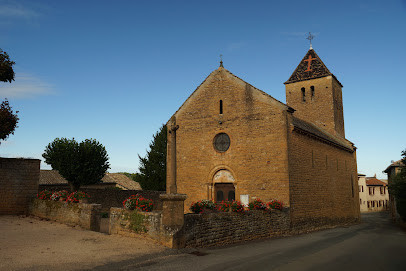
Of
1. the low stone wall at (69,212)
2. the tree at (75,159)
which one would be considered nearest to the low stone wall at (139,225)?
the low stone wall at (69,212)

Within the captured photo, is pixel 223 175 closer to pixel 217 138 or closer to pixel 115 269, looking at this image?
pixel 217 138

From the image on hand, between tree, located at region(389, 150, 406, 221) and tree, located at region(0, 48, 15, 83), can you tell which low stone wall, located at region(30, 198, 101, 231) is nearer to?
tree, located at region(0, 48, 15, 83)

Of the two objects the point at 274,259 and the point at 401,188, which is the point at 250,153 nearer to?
the point at 274,259

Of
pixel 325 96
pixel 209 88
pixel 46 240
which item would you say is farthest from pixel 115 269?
pixel 325 96

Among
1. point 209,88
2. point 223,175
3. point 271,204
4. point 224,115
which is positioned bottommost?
point 271,204

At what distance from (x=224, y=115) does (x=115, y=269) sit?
13.2 meters

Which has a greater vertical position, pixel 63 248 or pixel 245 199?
pixel 245 199

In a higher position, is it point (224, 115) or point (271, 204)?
point (224, 115)

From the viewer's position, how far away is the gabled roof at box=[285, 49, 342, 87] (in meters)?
30.4

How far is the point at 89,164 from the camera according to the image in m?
29.5

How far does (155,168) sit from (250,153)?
1880 cm

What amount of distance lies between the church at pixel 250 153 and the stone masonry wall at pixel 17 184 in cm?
903

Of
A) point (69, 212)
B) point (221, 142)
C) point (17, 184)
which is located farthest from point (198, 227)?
point (17, 184)

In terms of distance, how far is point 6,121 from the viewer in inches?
825
